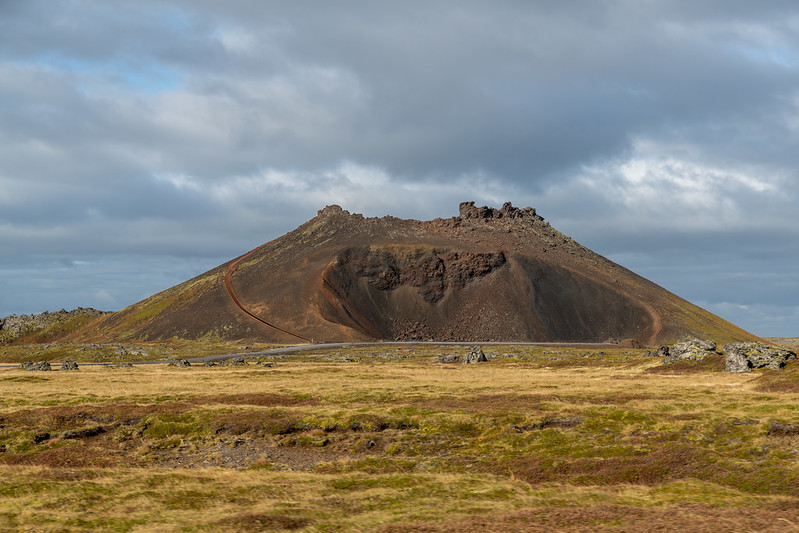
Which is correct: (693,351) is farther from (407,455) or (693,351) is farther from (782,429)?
(407,455)

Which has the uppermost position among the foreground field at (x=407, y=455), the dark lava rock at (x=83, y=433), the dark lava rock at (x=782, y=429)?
the dark lava rock at (x=782, y=429)

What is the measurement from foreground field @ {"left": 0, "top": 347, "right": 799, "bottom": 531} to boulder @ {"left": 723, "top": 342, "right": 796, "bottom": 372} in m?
3.77

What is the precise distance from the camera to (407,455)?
1389 inches

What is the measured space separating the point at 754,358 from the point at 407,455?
48796mm

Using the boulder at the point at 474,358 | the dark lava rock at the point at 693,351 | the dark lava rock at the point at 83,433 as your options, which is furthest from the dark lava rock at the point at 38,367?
the dark lava rock at the point at 693,351

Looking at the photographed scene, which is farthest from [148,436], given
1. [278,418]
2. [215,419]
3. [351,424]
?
[351,424]

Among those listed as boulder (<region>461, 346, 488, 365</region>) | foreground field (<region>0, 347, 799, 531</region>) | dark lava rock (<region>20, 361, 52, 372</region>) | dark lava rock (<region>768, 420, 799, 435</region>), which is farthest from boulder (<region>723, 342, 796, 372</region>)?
dark lava rock (<region>20, 361, 52, 372</region>)

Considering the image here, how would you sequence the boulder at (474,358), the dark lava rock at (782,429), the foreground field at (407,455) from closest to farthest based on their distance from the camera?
the foreground field at (407,455) < the dark lava rock at (782,429) < the boulder at (474,358)

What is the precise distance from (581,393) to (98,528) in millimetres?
42810

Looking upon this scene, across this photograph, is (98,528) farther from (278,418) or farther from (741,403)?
(741,403)

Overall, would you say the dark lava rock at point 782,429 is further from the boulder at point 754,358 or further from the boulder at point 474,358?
the boulder at point 474,358

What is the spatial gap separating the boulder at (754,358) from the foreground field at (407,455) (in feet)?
12.4

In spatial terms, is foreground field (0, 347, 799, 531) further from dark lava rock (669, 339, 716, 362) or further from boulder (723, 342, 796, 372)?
dark lava rock (669, 339, 716, 362)

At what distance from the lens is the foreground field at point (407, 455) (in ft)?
68.6
